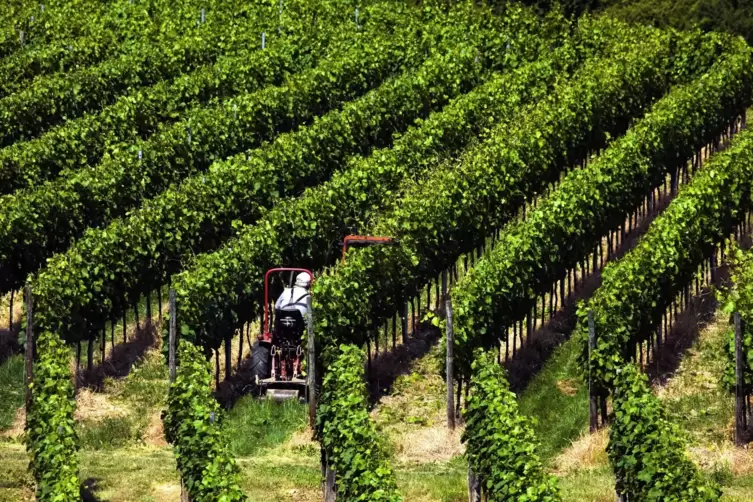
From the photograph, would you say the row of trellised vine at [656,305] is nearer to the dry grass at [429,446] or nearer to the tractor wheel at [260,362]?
the dry grass at [429,446]

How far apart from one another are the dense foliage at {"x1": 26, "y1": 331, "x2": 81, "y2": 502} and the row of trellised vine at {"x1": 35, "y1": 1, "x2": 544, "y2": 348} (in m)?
3.58

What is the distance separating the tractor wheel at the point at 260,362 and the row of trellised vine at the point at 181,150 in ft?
19.5

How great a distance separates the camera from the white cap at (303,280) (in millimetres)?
33188

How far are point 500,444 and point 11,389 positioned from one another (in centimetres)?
1100

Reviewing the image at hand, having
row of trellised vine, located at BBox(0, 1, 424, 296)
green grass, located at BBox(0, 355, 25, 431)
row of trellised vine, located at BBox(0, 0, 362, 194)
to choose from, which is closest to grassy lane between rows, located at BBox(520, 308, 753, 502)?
green grass, located at BBox(0, 355, 25, 431)

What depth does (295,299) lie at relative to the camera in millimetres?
32719

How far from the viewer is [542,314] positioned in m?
34.8

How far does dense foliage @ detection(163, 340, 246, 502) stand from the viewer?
83.0 ft

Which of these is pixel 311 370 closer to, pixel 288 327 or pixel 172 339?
pixel 288 327

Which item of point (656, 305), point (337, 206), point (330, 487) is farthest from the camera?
point (337, 206)

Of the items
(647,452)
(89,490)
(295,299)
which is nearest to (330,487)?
(89,490)

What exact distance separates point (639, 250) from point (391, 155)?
277 inches

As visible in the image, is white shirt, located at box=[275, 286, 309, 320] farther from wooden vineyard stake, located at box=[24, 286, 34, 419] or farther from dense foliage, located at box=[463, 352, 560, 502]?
dense foliage, located at box=[463, 352, 560, 502]

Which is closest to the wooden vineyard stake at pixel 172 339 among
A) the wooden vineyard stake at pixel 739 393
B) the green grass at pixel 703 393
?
the green grass at pixel 703 393
